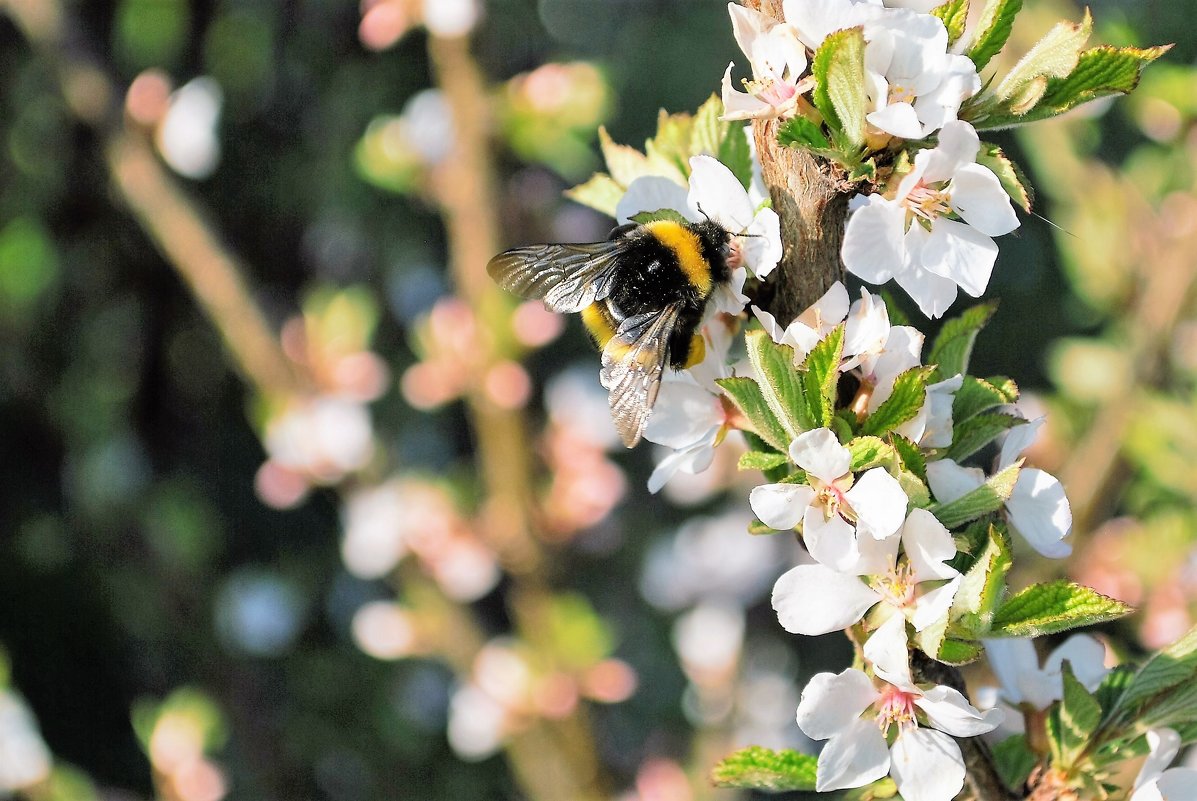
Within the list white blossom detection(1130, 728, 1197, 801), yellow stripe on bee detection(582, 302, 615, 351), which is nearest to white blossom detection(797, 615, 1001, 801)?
white blossom detection(1130, 728, 1197, 801)

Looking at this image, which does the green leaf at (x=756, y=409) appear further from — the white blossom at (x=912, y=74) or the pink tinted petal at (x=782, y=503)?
the white blossom at (x=912, y=74)

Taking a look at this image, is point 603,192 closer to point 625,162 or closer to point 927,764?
point 625,162

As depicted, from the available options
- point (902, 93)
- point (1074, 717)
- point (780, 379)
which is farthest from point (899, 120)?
point (1074, 717)

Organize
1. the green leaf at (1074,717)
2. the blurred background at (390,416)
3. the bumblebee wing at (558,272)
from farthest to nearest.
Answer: the blurred background at (390,416)
the bumblebee wing at (558,272)
the green leaf at (1074,717)

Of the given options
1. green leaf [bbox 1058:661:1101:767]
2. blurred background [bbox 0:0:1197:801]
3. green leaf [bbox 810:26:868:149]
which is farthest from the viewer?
blurred background [bbox 0:0:1197:801]

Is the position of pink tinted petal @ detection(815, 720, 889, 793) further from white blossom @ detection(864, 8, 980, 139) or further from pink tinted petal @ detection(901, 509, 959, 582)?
white blossom @ detection(864, 8, 980, 139)

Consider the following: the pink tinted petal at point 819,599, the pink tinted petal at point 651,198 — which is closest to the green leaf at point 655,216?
the pink tinted petal at point 651,198
